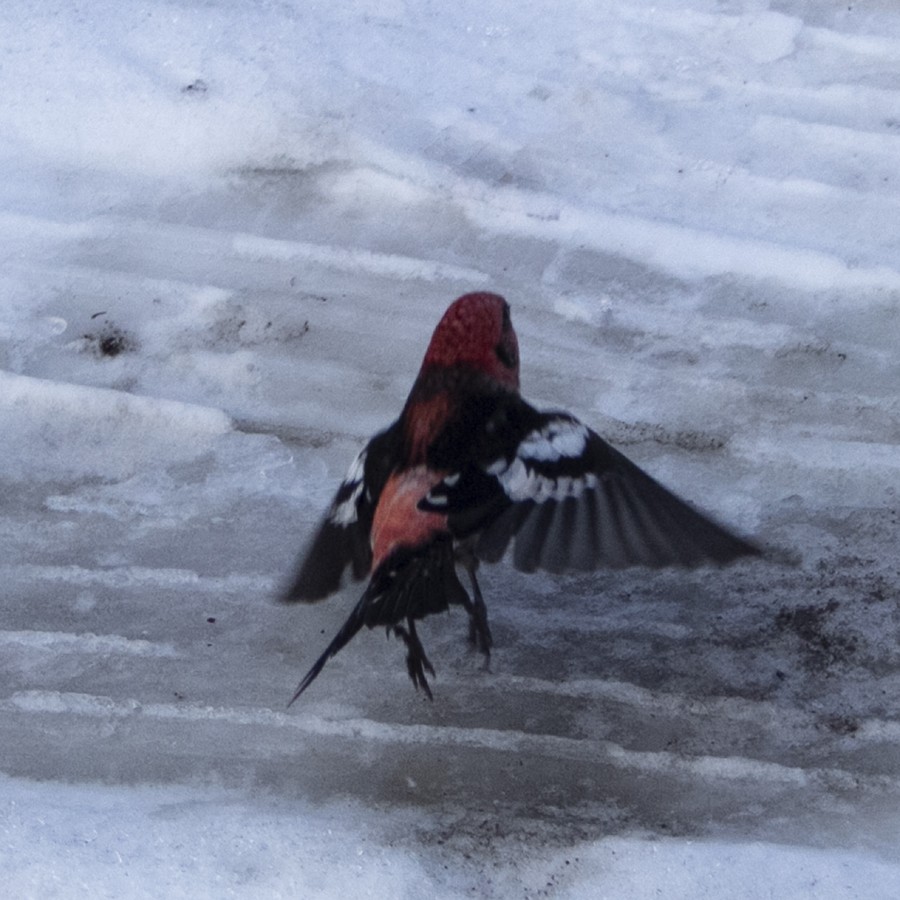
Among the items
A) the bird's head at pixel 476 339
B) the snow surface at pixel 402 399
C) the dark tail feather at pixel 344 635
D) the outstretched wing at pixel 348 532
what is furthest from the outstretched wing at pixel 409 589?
the bird's head at pixel 476 339

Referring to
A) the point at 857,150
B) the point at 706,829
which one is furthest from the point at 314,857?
the point at 857,150

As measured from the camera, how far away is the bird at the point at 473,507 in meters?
1.88

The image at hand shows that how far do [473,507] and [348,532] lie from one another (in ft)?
0.83

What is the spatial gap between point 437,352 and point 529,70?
100 cm

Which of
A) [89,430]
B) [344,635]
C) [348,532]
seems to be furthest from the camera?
[89,430]

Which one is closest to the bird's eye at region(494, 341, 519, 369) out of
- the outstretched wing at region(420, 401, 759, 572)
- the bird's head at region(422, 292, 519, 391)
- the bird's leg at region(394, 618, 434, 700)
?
the bird's head at region(422, 292, 519, 391)

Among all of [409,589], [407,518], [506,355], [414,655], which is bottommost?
[414,655]

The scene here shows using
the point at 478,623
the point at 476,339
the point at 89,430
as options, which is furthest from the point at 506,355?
the point at 89,430

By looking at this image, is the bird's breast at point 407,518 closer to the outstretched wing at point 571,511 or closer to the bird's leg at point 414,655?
the outstretched wing at point 571,511

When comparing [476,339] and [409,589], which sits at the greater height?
[476,339]

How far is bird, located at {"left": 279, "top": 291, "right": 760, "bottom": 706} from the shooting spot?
188 centimetres

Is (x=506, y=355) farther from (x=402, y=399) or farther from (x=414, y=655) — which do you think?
(x=414, y=655)

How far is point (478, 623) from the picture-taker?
208 cm

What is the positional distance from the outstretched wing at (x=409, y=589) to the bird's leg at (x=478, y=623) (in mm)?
140
